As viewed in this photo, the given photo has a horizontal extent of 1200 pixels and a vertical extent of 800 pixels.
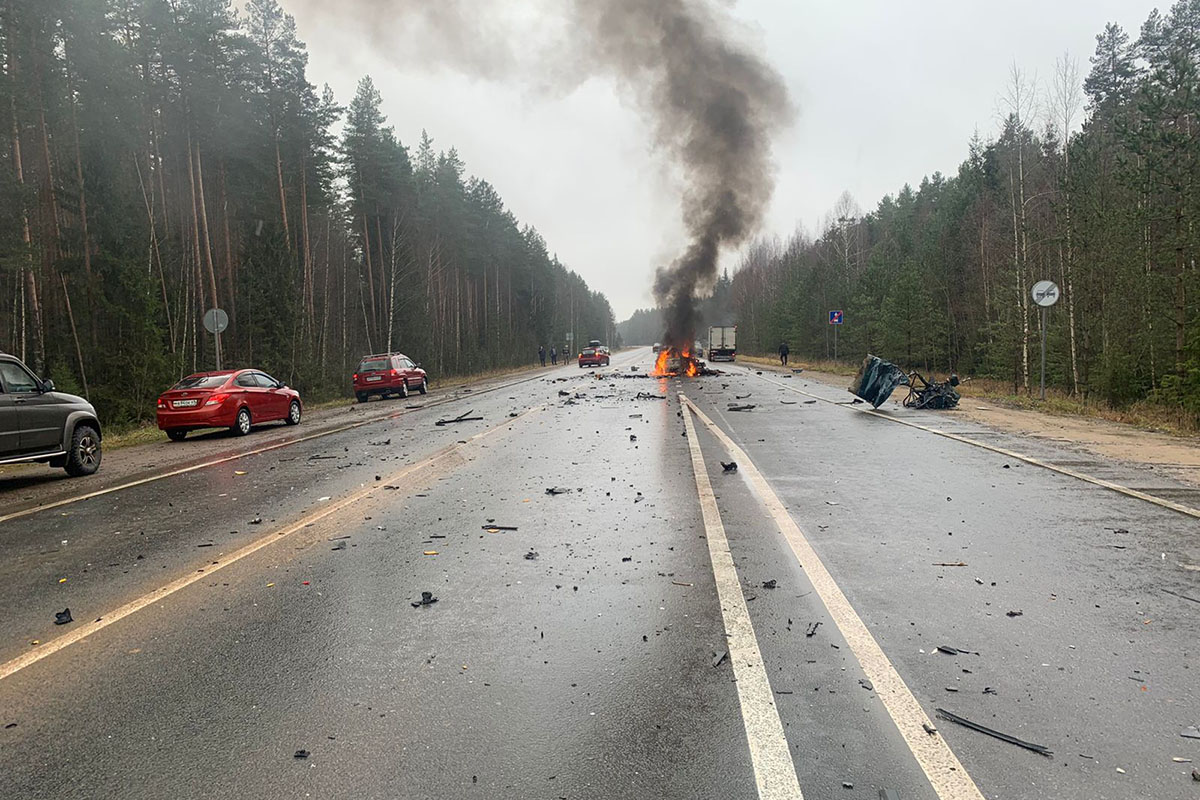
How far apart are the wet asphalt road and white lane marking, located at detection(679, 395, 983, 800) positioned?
0.05 metres

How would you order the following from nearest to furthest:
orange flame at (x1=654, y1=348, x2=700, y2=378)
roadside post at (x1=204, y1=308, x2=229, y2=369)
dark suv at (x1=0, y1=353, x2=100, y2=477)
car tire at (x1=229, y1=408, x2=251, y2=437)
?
dark suv at (x1=0, y1=353, x2=100, y2=477), car tire at (x1=229, y1=408, x2=251, y2=437), roadside post at (x1=204, y1=308, x2=229, y2=369), orange flame at (x1=654, y1=348, x2=700, y2=378)

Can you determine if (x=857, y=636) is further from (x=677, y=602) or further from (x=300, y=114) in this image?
(x=300, y=114)

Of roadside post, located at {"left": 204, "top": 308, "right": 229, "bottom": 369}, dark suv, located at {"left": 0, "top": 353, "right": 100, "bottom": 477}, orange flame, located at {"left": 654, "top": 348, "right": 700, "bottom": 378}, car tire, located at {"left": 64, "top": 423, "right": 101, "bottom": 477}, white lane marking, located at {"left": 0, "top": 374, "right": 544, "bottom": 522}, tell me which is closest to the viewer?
white lane marking, located at {"left": 0, "top": 374, "right": 544, "bottom": 522}

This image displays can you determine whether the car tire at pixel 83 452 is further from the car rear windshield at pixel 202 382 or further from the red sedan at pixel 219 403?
the car rear windshield at pixel 202 382

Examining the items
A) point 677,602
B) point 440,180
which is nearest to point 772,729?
point 677,602

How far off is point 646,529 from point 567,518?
90 centimetres

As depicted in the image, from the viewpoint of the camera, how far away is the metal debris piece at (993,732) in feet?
8.93

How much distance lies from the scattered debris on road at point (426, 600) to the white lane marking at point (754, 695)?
1933mm

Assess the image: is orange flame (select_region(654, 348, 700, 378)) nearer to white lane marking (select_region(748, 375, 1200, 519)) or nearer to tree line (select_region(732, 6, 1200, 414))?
tree line (select_region(732, 6, 1200, 414))

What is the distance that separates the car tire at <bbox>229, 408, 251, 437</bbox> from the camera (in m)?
15.6

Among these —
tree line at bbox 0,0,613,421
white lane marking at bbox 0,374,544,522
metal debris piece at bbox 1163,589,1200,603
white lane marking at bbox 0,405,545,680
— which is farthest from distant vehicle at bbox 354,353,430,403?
metal debris piece at bbox 1163,589,1200,603

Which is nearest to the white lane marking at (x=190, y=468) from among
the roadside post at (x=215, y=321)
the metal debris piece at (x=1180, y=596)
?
the roadside post at (x=215, y=321)

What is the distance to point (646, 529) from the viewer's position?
6.30 m

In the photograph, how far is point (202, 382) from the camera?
15.4 m
